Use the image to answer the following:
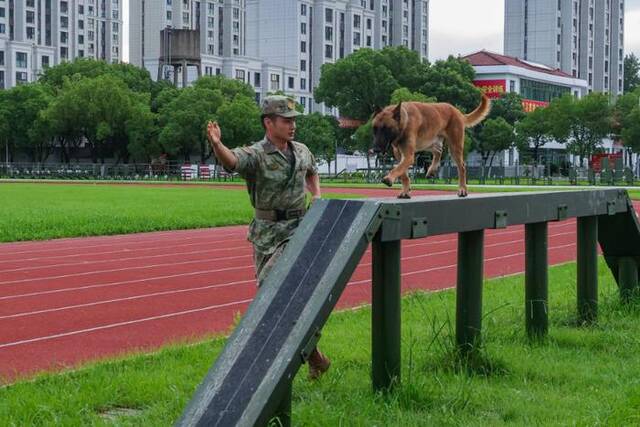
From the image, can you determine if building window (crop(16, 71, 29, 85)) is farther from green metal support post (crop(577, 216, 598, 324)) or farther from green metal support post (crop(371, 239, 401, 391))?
green metal support post (crop(371, 239, 401, 391))

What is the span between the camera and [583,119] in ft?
212

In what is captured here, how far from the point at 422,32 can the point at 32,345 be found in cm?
12721

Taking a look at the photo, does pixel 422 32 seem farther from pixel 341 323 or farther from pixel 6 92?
pixel 341 323

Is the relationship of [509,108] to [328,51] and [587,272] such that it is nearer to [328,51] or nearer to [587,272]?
[328,51]

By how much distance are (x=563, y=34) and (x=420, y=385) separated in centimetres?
11076

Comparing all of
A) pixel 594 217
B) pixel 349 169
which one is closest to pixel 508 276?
pixel 594 217

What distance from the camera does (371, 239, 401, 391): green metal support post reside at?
17.2ft

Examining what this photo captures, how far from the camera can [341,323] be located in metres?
8.05

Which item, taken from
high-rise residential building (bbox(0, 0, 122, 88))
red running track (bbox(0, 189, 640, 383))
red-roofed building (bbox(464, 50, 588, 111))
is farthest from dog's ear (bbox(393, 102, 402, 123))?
high-rise residential building (bbox(0, 0, 122, 88))

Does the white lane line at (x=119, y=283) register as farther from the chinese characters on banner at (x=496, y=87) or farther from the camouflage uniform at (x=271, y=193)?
the chinese characters on banner at (x=496, y=87)

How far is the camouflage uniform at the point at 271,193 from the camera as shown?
565 cm

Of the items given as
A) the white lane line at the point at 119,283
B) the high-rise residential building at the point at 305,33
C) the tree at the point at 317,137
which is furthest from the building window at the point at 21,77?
the white lane line at the point at 119,283

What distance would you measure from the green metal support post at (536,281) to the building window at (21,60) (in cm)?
10224

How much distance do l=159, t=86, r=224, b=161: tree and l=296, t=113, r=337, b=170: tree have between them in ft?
20.6
